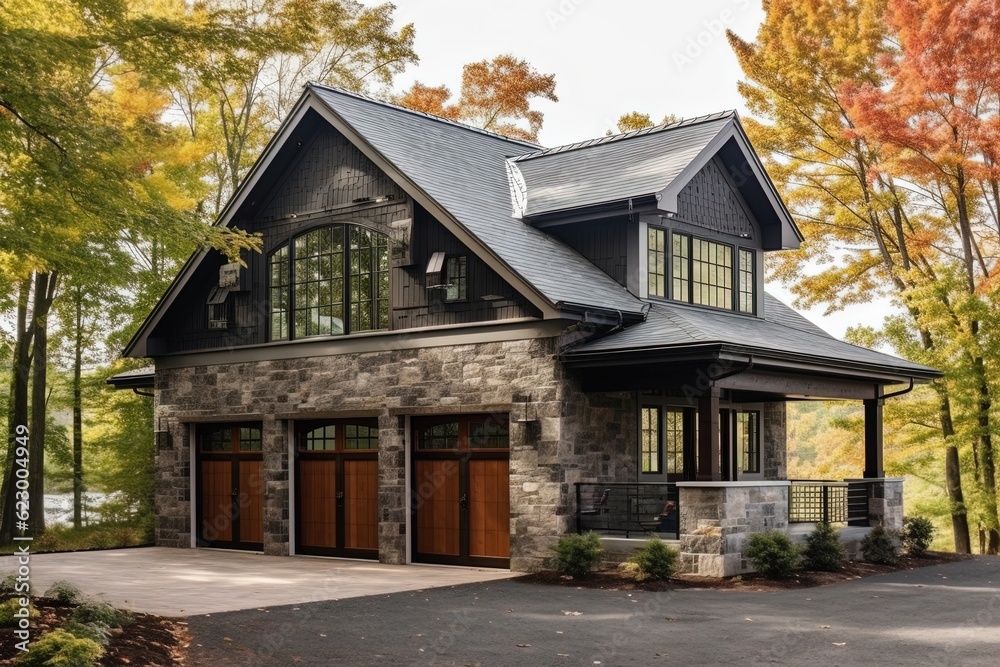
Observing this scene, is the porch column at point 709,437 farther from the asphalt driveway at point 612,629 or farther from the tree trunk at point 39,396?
the tree trunk at point 39,396

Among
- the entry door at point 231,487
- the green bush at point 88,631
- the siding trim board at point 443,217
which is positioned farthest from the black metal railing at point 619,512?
the green bush at point 88,631

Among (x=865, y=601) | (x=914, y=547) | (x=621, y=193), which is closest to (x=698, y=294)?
(x=621, y=193)

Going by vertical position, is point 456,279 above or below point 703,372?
above

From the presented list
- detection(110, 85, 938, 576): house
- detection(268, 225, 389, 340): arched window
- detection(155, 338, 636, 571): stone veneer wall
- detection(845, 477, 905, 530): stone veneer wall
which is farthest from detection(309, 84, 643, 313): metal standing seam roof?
detection(845, 477, 905, 530): stone veneer wall

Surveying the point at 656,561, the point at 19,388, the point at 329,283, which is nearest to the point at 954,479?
the point at 656,561

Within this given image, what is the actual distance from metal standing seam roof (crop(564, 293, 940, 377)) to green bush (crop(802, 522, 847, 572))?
2.65 metres

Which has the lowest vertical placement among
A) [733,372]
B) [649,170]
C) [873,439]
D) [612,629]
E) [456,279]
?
[612,629]

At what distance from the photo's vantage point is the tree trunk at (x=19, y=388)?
84.3 ft

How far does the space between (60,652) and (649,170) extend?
13.2m

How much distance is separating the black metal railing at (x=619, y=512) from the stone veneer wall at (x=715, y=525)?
12.4 inches

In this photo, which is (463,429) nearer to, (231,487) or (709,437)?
(709,437)

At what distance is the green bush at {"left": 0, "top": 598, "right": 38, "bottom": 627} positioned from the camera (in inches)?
393

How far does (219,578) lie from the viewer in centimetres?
1636

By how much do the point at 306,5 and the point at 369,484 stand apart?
16.7m
